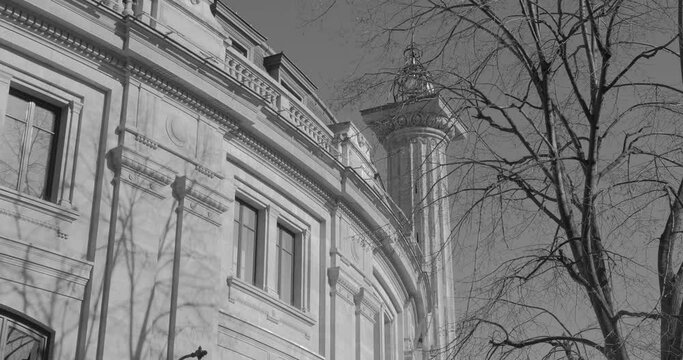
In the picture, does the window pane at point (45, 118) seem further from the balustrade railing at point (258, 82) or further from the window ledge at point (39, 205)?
the balustrade railing at point (258, 82)

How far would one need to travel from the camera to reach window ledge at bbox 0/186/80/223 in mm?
17953

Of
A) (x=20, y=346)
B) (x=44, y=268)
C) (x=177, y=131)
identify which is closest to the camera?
(x=20, y=346)

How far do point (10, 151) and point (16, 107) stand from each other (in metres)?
0.88

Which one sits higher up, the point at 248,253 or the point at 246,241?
the point at 246,241

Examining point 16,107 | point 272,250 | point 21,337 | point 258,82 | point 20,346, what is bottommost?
point 20,346

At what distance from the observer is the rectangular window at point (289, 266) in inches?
990

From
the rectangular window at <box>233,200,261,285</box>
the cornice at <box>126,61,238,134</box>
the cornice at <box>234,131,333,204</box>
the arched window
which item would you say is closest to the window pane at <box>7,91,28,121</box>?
the cornice at <box>126,61,238,134</box>

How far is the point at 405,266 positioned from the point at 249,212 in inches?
403

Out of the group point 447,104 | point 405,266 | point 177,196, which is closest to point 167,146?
point 177,196

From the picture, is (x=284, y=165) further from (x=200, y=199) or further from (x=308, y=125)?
(x=200, y=199)

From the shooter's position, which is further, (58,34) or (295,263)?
(295,263)

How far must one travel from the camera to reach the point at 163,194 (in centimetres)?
2067

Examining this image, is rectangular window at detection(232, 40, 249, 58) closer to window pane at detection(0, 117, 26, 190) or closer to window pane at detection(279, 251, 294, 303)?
window pane at detection(279, 251, 294, 303)

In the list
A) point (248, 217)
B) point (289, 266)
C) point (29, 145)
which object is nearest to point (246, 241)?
point (248, 217)
